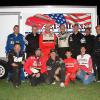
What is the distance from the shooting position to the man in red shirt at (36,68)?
11.8 metres

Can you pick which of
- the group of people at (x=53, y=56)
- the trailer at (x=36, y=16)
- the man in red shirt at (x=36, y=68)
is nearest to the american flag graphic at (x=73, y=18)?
the trailer at (x=36, y=16)

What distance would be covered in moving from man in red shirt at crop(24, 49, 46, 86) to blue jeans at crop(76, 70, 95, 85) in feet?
4.04

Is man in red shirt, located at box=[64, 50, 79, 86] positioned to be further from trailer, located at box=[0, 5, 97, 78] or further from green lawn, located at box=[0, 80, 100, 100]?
trailer, located at box=[0, 5, 97, 78]

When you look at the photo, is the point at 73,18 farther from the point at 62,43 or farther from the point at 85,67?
the point at 85,67

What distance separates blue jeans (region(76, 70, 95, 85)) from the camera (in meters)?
12.2

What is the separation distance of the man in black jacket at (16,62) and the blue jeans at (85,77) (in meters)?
2.03

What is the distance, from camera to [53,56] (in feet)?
39.8

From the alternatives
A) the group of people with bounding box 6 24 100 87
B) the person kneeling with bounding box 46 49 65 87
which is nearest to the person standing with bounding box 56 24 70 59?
the group of people with bounding box 6 24 100 87

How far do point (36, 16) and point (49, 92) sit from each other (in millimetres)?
3552

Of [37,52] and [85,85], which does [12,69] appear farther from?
[85,85]

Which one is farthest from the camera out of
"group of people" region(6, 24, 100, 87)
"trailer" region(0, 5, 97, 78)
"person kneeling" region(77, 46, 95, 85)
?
"trailer" region(0, 5, 97, 78)

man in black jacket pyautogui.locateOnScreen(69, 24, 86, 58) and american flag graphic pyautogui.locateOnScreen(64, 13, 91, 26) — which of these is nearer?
man in black jacket pyautogui.locateOnScreen(69, 24, 86, 58)
